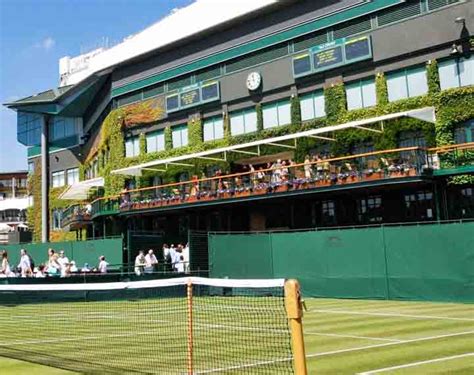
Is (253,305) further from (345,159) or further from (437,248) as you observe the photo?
(345,159)

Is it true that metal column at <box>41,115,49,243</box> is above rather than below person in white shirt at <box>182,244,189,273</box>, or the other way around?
above

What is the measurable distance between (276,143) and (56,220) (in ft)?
117

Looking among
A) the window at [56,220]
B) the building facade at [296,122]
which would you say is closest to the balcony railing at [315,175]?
the building facade at [296,122]

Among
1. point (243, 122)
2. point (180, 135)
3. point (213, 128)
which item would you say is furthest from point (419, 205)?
point (180, 135)

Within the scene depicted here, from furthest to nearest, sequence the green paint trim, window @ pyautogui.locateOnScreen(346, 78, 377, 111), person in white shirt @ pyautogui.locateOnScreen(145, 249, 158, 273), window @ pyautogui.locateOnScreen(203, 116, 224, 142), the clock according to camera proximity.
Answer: window @ pyautogui.locateOnScreen(203, 116, 224, 142)
the clock
window @ pyautogui.locateOnScreen(346, 78, 377, 111)
the green paint trim
person in white shirt @ pyautogui.locateOnScreen(145, 249, 158, 273)

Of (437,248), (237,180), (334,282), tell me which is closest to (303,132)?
(237,180)

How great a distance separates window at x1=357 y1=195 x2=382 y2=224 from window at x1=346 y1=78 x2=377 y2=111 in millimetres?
5985

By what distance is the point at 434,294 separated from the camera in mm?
21906

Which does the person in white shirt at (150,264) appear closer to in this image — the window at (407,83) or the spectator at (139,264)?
the spectator at (139,264)

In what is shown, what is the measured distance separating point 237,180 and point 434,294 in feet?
62.5

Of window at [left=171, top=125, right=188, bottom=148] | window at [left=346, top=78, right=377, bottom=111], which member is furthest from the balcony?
window at [left=346, top=78, right=377, bottom=111]

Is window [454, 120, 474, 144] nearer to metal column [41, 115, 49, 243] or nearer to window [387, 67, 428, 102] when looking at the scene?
window [387, 67, 428, 102]

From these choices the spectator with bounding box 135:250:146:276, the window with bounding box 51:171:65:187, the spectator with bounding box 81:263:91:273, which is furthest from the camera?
the window with bounding box 51:171:65:187

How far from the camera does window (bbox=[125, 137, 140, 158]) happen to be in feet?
174
